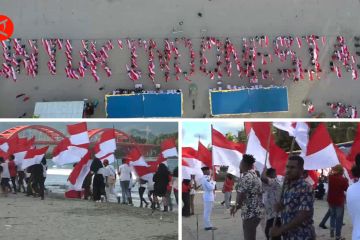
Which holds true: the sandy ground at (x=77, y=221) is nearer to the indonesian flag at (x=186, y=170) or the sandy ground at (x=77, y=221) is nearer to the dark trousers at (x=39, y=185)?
the dark trousers at (x=39, y=185)

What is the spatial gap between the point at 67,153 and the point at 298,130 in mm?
2863

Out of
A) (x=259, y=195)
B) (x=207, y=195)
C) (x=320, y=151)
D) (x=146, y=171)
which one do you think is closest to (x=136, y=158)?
(x=146, y=171)

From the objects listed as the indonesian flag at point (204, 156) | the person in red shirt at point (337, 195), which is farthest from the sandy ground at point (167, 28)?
the person in red shirt at point (337, 195)

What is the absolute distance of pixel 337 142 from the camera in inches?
269

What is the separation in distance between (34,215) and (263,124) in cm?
306

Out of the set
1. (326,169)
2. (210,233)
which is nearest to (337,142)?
(326,169)

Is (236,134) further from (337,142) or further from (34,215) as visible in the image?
(34,215)

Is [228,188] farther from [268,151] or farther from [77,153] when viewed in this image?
[77,153]

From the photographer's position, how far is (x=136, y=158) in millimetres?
6840

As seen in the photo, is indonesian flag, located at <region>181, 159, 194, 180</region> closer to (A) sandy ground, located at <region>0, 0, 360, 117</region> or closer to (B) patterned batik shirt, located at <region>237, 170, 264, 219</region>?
(B) patterned batik shirt, located at <region>237, 170, 264, 219</region>

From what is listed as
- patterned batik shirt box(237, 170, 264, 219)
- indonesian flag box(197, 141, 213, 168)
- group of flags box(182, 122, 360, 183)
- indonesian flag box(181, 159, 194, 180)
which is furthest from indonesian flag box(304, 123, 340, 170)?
indonesian flag box(181, 159, 194, 180)

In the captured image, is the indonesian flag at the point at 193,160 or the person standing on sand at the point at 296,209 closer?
the person standing on sand at the point at 296,209

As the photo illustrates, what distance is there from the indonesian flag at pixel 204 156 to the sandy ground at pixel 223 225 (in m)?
0.40

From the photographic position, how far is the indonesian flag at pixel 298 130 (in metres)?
6.70
